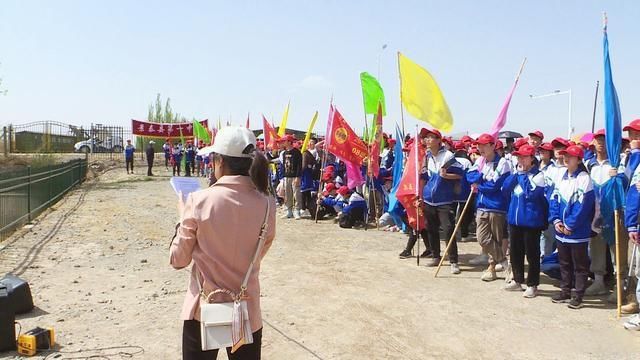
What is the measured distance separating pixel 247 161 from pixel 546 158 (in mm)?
5454

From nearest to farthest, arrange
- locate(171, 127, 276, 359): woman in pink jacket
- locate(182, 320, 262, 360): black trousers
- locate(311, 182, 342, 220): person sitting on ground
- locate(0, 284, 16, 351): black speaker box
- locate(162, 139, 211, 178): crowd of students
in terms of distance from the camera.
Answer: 1. locate(171, 127, 276, 359): woman in pink jacket
2. locate(182, 320, 262, 360): black trousers
3. locate(0, 284, 16, 351): black speaker box
4. locate(311, 182, 342, 220): person sitting on ground
5. locate(162, 139, 211, 178): crowd of students

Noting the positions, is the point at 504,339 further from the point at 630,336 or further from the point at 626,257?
the point at 626,257

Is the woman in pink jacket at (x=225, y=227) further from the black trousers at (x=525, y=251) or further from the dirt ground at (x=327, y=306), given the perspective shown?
the black trousers at (x=525, y=251)

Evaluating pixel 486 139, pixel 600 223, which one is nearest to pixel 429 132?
pixel 486 139

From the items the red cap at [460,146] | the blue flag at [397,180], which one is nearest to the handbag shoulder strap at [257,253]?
the blue flag at [397,180]

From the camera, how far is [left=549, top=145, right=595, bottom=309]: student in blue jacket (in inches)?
224

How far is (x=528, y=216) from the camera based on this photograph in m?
6.06

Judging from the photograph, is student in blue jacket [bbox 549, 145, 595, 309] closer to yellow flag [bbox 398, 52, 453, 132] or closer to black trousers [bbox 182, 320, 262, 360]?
yellow flag [bbox 398, 52, 453, 132]

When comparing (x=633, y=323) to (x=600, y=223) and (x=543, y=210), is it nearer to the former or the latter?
(x=600, y=223)

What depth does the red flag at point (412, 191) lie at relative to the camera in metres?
7.75

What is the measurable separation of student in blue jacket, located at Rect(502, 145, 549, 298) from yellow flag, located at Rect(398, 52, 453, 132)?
138 cm

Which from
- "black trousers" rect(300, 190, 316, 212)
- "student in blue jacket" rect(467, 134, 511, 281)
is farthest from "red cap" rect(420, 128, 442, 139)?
"black trousers" rect(300, 190, 316, 212)

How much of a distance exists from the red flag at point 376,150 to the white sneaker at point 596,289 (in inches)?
225

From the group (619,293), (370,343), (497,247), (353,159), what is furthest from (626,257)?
(353,159)
